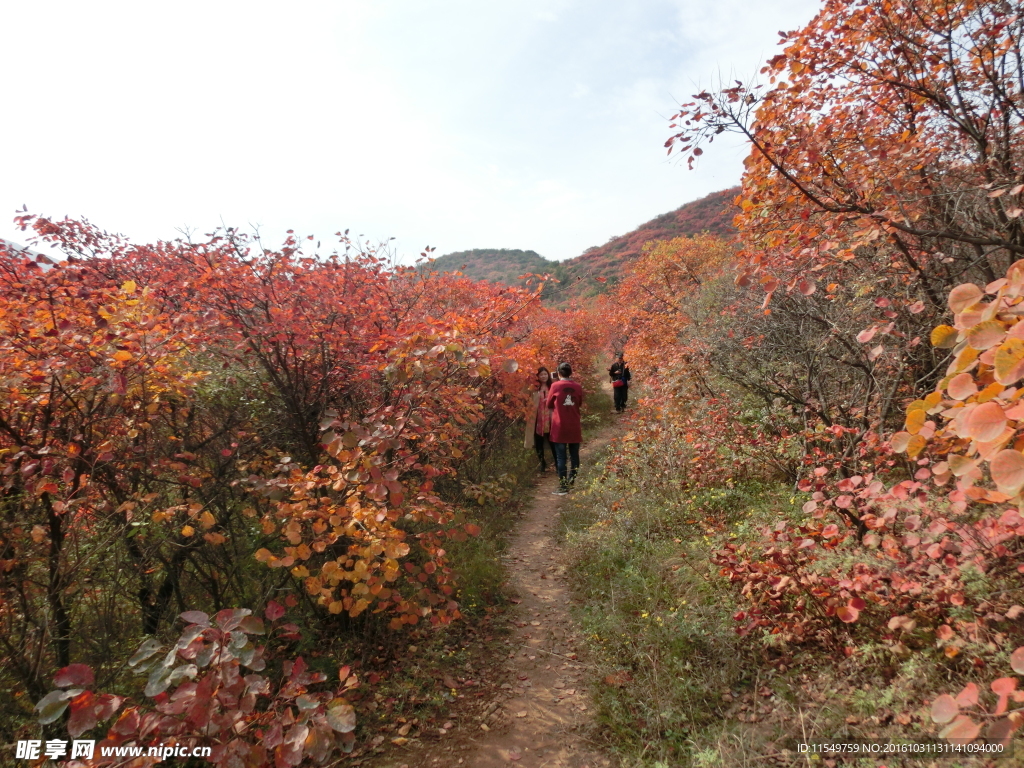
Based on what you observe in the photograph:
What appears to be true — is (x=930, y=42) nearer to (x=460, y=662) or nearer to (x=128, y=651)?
(x=460, y=662)

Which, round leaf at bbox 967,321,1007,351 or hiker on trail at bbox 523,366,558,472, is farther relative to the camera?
hiker on trail at bbox 523,366,558,472

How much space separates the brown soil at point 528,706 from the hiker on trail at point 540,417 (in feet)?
12.3

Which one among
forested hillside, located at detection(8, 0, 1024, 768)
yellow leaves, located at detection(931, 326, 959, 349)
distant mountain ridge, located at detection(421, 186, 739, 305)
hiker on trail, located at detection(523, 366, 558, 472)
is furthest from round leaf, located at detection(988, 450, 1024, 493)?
distant mountain ridge, located at detection(421, 186, 739, 305)

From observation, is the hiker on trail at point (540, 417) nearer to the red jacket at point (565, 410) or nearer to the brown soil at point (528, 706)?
the red jacket at point (565, 410)

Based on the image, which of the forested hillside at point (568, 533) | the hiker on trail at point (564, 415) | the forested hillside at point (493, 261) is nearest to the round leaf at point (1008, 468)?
the forested hillside at point (568, 533)

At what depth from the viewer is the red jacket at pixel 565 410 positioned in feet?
23.6

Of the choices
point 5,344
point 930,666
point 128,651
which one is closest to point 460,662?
point 128,651

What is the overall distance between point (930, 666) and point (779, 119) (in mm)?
4206

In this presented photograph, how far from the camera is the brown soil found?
287cm

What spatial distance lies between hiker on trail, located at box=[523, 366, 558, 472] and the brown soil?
12.3 feet

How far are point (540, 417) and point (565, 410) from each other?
1.32 m

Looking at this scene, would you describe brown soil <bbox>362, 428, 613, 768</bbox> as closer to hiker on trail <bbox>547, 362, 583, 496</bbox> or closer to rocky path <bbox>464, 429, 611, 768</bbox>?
rocky path <bbox>464, 429, 611, 768</bbox>

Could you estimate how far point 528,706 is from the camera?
3.25m

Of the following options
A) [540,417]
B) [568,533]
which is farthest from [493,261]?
[568,533]
